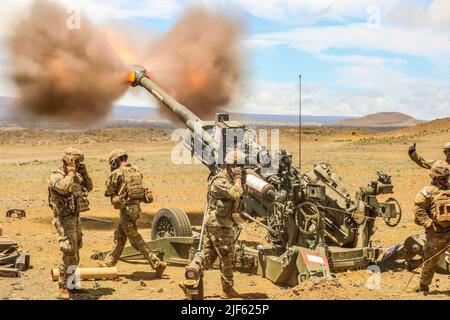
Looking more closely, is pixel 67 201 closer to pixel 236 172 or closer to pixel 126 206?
pixel 126 206

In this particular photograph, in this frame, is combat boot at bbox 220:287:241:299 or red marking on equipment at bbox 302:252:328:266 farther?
red marking on equipment at bbox 302:252:328:266

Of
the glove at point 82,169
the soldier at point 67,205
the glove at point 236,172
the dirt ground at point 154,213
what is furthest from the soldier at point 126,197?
the glove at point 236,172

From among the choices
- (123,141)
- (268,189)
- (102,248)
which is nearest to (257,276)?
(268,189)

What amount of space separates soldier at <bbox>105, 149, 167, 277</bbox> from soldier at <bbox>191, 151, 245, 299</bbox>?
1.45 metres

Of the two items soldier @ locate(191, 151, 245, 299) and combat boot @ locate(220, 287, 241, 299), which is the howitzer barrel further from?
combat boot @ locate(220, 287, 241, 299)

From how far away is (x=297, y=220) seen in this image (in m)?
9.46

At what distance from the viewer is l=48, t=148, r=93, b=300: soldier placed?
27.3 feet

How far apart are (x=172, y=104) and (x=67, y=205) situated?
4.91 meters

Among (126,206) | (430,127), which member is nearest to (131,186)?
(126,206)

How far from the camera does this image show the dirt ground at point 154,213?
8.79 metres

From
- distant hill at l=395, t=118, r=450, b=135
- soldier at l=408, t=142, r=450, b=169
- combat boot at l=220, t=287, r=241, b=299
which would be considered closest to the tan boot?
combat boot at l=220, t=287, r=241, b=299

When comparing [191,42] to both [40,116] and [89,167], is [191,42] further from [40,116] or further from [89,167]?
[89,167]

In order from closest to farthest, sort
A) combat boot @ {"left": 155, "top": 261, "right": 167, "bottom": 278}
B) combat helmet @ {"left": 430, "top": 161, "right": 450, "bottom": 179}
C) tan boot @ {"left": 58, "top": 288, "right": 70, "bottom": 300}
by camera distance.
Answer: combat helmet @ {"left": 430, "top": 161, "right": 450, "bottom": 179}
tan boot @ {"left": 58, "top": 288, "right": 70, "bottom": 300}
combat boot @ {"left": 155, "top": 261, "right": 167, "bottom": 278}

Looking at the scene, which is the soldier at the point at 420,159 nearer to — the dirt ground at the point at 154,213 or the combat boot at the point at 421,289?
the dirt ground at the point at 154,213
